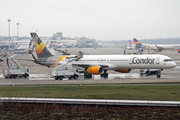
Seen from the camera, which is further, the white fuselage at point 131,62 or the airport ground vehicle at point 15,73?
the airport ground vehicle at point 15,73

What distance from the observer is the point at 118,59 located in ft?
156

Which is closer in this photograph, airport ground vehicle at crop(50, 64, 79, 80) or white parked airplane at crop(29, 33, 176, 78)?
airport ground vehicle at crop(50, 64, 79, 80)

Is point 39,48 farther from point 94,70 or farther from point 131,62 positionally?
point 131,62

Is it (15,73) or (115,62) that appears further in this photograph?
(115,62)

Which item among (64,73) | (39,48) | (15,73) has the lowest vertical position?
(15,73)

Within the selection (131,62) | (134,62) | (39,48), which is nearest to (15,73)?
(39,48)

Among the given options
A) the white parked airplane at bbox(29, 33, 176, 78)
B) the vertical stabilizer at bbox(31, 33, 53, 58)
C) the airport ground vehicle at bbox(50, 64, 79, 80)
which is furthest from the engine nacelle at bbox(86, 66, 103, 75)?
the vertical stabilizer at bbox(31, 33, 53, 58)

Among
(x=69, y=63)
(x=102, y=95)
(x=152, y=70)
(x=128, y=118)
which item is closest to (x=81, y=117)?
(x=128, y=118)

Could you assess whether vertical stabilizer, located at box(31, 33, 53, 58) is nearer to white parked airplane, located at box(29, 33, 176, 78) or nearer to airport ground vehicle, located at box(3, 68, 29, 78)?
white parked airplane, located at box(29, 33, 176, 78)

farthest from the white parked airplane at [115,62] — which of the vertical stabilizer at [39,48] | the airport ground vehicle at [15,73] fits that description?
the airport ground vehicle at [15,73]

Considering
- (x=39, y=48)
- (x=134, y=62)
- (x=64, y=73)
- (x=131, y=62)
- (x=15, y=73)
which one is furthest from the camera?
(x=39, y=48)

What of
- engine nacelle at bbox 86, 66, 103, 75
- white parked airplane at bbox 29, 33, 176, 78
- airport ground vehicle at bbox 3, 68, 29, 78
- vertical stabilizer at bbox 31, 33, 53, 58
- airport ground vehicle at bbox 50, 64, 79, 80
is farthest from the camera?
vertical stabilizer at bbox 31, 33, 53, 58

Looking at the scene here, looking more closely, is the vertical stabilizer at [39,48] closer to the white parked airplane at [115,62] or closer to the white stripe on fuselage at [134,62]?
the white parked airplane at [115,62]

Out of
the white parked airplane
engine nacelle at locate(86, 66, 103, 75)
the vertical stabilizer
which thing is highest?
the vertical stabilizer
